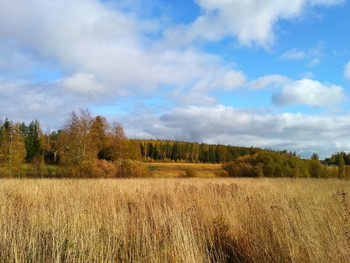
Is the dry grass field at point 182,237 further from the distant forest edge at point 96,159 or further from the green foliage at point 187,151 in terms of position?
the green foliage at point 187,151

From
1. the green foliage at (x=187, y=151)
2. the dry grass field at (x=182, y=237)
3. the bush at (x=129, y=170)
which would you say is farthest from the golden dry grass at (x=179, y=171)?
the dry grass field at (x=182, y=237)

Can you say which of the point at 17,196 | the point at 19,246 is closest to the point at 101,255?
the point at 19,246

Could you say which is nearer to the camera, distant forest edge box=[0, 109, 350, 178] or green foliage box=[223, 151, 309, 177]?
distant forest edge box=[0, 109, 350, 178]

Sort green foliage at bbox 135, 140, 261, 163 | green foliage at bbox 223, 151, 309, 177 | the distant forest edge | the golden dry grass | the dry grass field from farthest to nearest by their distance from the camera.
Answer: green foliage at bbox 135, 140, 261, 163 < the golden dry grass < green foliage at bbox 223, 151, 309, 177 < the distant forest edge < the dry grass field

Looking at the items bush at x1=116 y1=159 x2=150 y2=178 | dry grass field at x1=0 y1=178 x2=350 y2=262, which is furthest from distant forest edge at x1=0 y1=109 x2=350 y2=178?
dry grass field at x1=0 y1=178 x2=350 y2=262

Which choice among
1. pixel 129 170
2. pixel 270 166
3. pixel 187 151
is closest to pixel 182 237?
pixel 129 170

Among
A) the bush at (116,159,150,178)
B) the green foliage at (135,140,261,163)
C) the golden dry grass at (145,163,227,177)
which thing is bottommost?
the golden dry grass at (145,163,227,177)

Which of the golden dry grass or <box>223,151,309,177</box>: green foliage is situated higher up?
<box>223,151,309,177</box>: green foliage

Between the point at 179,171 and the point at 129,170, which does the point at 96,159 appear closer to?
the point at 129,170

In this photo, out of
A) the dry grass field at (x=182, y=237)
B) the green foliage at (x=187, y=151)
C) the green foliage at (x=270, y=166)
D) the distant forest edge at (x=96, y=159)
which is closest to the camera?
the dry grass field at (x=182, y=237)

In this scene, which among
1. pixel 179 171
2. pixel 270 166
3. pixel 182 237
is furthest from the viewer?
pixel 179 171

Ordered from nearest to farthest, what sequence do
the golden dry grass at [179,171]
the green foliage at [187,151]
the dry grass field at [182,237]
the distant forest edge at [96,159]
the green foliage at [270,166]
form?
the dry grass field at [182,237]
the distant forest edge at [96,159]
the green foliage at [270,166]
the golden dry grass at [179,171]
the green foliage at [187,151]

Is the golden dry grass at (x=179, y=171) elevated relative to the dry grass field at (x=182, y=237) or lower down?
lower down

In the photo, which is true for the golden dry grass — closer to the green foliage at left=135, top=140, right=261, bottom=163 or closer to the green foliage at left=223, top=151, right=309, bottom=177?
the green foliage at left=223, top=151, right=309, bottom=177
